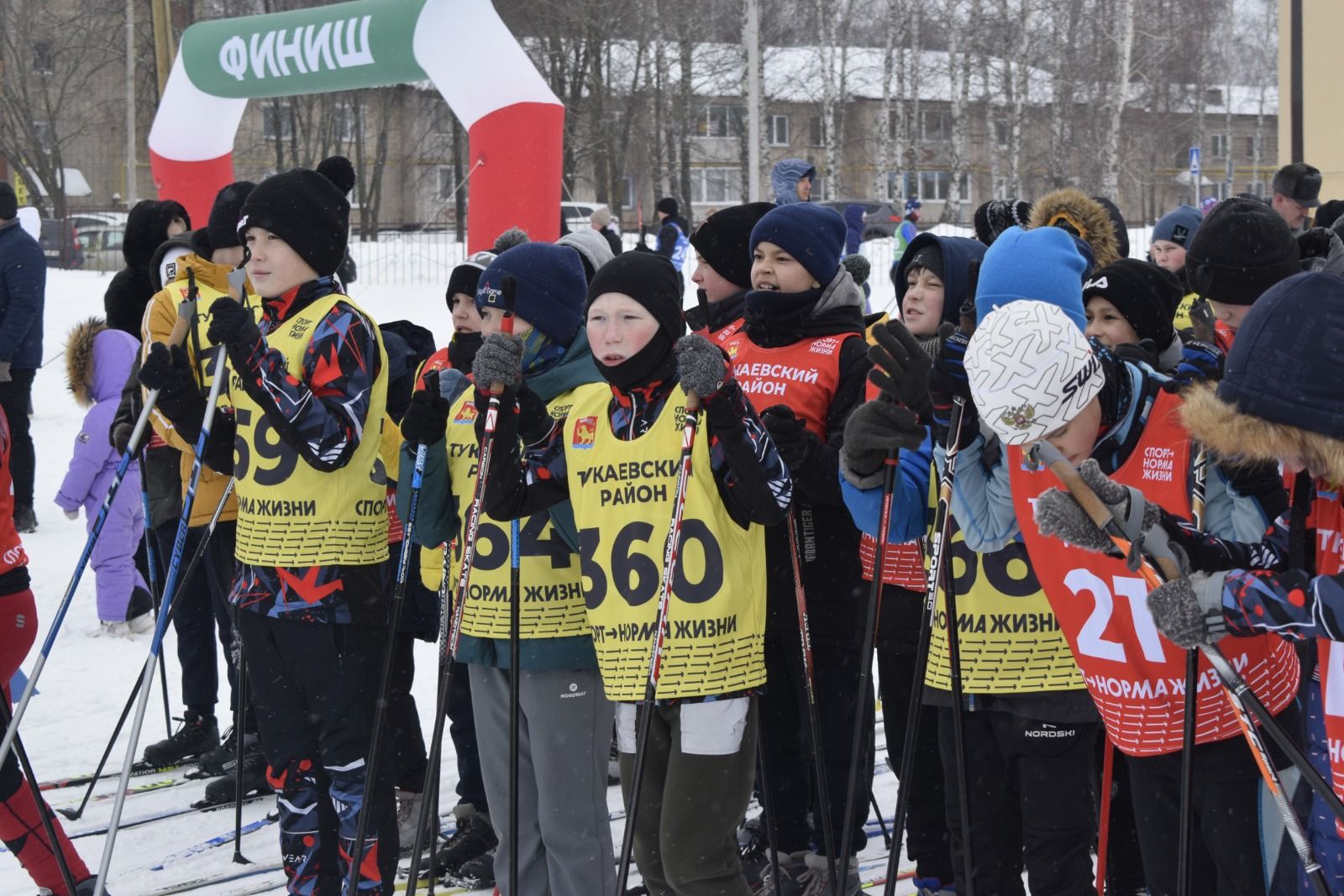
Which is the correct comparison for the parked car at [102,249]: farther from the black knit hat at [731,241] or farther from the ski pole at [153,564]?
the black knit hat at [731,241]

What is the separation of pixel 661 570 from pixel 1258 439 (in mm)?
1399

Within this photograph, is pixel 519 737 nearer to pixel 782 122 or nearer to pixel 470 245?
pixel 470 245

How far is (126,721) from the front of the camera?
595cm

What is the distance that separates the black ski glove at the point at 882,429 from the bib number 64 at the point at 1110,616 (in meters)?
0.46

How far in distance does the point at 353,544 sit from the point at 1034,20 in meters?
35.4

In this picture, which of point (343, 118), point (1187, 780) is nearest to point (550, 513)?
point (1187, 780)

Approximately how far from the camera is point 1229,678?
2416 millimetres

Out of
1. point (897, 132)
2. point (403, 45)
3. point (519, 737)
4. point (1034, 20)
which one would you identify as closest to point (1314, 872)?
point (519, 737)

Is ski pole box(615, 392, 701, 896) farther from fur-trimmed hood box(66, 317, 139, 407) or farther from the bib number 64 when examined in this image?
fur-trimmed hood box(66, 317, 139, 407)

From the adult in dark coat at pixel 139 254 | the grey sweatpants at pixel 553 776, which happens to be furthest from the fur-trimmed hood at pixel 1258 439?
the adult in dark coat at pixel 139 254

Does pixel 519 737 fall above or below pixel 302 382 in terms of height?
below

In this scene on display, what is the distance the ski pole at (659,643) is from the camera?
121 inches

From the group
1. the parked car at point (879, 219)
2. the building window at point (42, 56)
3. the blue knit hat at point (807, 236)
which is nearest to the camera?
the blue knit hat at point (807, 236)

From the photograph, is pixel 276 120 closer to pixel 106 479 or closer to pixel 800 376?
pixel 106 479
